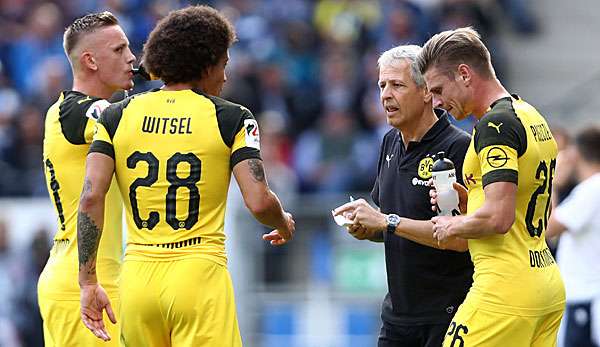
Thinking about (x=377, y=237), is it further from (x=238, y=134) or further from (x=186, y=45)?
(x=186, y=45)

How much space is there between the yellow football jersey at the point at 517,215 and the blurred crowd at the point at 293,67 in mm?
7723

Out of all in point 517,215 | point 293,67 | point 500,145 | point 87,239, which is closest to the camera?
point 500,145

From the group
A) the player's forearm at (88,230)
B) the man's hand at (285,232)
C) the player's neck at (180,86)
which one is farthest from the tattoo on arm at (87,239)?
the man's hand at (285,232)

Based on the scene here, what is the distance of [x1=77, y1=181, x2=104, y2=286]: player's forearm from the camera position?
20.1 ft

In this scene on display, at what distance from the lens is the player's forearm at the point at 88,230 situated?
6.14m

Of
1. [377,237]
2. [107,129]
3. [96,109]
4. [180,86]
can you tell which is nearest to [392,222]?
[377,237]

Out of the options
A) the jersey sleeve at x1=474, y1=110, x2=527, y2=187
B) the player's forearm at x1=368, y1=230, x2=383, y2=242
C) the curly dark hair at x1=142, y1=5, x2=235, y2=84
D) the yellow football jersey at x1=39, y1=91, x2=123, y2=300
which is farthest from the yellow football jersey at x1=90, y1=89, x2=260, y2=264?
the player's forearm at x1=368, y1=230, x2=383, y2=242

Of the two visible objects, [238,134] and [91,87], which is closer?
[238,134]

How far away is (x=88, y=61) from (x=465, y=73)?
2.36 meters

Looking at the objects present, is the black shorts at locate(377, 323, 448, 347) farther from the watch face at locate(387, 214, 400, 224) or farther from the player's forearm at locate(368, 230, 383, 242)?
the watch face at locate(387, 214, 400, 224)

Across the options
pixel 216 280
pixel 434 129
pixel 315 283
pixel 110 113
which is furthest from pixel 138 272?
pixel 315 283

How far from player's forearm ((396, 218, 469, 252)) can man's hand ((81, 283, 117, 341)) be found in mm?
1634

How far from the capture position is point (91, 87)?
714 cm

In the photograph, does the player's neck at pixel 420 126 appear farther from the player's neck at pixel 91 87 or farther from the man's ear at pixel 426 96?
the player's neck at pixel 91 87
